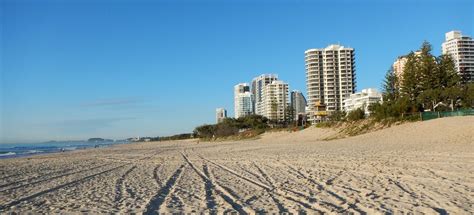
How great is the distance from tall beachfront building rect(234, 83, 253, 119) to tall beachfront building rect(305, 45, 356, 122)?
162 ft

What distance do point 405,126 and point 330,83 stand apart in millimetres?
80677

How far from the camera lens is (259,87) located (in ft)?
486

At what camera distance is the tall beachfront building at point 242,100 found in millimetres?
160750

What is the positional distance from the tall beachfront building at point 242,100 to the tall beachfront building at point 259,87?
2666 millimetres

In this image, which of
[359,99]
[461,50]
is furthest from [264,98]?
[461,50]

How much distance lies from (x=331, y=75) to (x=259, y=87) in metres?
41.9

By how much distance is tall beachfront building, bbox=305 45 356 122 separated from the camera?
110 meters

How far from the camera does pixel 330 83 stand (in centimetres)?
11069

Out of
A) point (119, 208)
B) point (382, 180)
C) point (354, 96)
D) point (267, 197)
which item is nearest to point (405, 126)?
point (382, 180)

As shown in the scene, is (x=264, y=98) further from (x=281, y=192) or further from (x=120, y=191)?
(x=281, y=192)

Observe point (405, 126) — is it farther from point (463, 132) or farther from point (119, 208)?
point (119, 208)

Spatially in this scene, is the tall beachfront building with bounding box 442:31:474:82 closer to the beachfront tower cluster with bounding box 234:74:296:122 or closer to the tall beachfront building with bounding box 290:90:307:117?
the beachfront tower cluster with bounding box 234:74:296:122

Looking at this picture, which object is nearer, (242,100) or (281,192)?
(281,192)

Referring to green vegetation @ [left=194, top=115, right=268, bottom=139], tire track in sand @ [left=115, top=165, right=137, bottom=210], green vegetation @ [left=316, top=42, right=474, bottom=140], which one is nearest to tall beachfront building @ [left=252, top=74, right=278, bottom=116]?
green vegetation @ [left=194, top=115, right=268, bottom=139]
